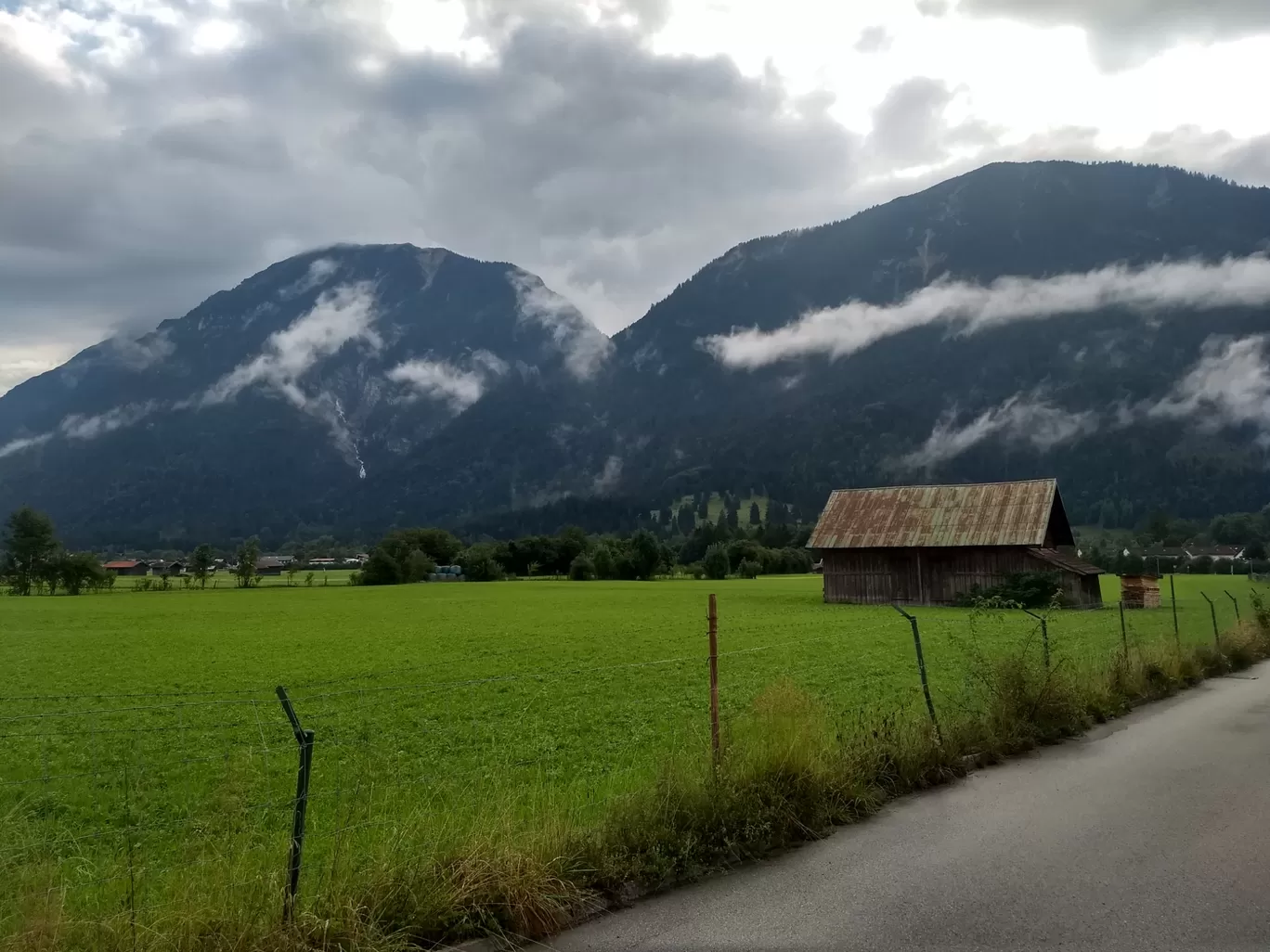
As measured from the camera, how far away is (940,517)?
5388 centimetres

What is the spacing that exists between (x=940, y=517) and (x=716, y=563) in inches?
2992

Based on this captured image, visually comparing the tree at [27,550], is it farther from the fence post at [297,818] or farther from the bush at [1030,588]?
the fence post at [297,818]

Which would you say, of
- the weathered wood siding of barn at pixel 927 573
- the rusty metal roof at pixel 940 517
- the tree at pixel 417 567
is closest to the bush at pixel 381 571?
the tree at pixel 417 567

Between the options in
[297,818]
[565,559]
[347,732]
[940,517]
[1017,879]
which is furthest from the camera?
[565,559]

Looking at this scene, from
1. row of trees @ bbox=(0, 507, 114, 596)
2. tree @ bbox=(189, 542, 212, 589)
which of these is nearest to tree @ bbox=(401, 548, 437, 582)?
tree @ bbox=(189, 542, 212, 589)

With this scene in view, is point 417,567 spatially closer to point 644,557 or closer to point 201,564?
point 201,564

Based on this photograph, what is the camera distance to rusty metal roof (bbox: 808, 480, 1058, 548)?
50.4 metres

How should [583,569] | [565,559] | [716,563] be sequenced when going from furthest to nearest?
1. [565,559]
2. [583,569]
3. [716,563]

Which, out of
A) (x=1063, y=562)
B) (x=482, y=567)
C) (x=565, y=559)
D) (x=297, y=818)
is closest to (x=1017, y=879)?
(x=297, y=818)

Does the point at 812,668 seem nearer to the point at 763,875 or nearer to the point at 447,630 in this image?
the point at 763,875

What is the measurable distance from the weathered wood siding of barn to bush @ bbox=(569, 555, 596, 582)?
77.0m

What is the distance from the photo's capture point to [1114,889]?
21.1 ft

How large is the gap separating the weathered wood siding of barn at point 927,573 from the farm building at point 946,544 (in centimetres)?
5

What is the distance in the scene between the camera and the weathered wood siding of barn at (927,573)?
48906mm
